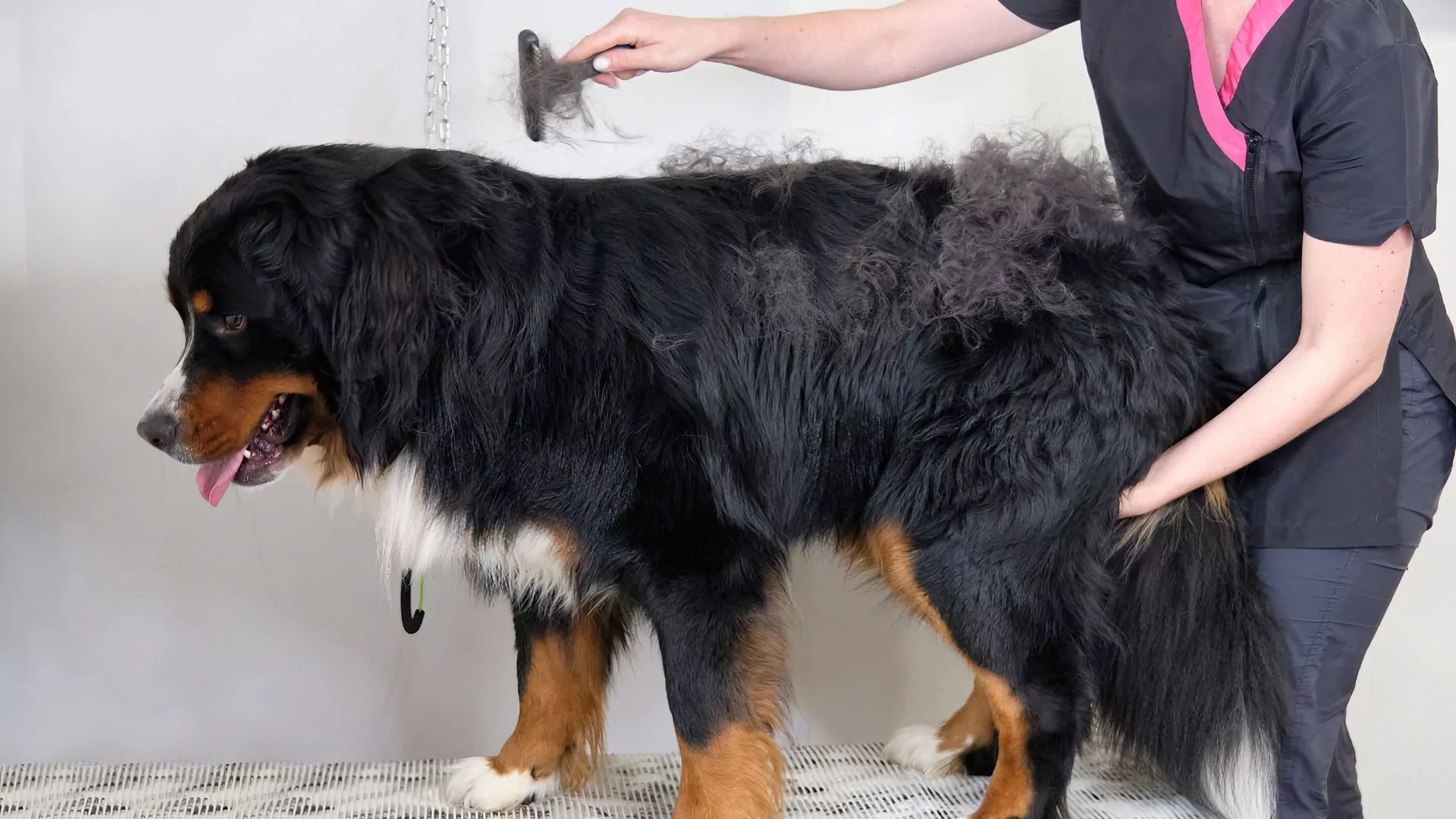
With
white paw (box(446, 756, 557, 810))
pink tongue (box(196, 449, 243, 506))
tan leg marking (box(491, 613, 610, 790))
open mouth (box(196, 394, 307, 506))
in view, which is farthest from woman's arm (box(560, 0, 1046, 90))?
white paw (box(446, 756, 557, 810))

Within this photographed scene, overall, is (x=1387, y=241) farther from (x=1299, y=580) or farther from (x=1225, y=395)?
(x=1299, y=580)

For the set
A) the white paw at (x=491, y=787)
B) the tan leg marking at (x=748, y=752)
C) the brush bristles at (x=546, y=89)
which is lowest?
the white paw at (x=491, y=787)

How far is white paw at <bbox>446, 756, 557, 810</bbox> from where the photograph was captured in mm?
1881

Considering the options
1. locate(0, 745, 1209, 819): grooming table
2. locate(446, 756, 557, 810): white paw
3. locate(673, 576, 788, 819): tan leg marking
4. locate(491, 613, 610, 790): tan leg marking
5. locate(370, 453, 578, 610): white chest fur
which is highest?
locate(370, 453, 578, 610): white chest fur

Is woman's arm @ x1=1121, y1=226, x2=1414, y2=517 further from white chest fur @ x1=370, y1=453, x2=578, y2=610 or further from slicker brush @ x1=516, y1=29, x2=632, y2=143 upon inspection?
slicker brush @ x1=516, y1=29, x2=632, y2=143

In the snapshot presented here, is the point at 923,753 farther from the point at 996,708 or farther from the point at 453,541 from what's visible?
the point at 453,541

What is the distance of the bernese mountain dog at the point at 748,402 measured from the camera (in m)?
1.57

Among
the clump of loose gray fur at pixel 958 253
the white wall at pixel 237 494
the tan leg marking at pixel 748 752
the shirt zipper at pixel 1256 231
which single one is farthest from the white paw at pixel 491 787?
the shirt zipper at pixel 1256 231

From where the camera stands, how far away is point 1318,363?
59.0 inches

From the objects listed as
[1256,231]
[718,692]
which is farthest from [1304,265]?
[718,692]

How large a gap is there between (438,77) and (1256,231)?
1.84 m

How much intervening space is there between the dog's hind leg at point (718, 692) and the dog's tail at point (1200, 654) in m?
0.56

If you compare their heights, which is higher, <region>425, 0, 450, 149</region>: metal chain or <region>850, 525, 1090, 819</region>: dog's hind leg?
<region>425, 0, 450, 149</region>: metal chain

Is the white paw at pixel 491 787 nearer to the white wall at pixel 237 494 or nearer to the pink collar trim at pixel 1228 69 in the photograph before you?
the white wall at pixel 237 494
